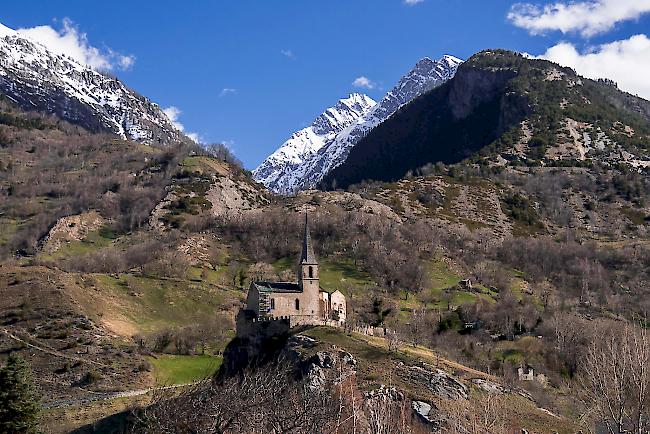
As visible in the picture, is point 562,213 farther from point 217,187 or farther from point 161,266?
point 161,266

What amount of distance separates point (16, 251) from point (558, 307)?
103 m

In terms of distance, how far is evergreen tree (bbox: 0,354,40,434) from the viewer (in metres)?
42.0

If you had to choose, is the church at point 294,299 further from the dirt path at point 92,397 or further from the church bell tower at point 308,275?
the dirt path at point 92,397

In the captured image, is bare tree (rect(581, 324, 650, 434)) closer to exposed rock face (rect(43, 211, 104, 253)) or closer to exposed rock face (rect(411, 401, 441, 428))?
exposed rock face (rect(411, 401, 441, 428))

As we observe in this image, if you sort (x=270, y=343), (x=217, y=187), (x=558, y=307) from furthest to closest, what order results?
1. (x=217, y=187)
2. (x=558, y=307)
3. (x=270, y=343)

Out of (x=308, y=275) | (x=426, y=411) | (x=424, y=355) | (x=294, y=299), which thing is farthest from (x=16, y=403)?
(x=424, y=355)

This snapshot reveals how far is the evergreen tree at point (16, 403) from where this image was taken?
1652 inches

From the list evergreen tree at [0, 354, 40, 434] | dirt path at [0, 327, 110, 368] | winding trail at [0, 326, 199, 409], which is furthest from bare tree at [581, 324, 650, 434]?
dirt path at [0, 327, 110, 368]

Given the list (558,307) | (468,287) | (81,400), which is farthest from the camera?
(468,287)

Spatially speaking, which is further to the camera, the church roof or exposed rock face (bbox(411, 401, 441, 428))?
the church roof

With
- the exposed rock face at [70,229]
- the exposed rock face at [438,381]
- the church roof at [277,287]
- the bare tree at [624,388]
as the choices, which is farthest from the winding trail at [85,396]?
the exposed rock face at [70,229]

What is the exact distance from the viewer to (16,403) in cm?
4247

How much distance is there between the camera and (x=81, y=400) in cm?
8081

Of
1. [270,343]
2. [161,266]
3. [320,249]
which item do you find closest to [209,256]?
[161,266]
